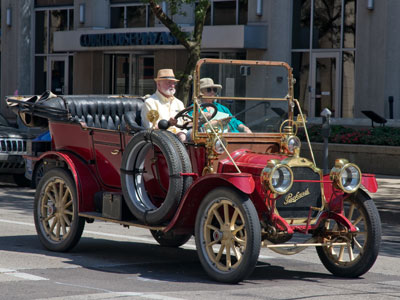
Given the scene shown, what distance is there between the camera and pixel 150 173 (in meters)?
8.80

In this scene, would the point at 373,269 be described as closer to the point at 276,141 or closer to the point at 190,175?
the point at 276,141

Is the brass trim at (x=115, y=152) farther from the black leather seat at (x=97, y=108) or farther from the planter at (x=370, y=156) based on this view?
the planter at (x=370, y=156)

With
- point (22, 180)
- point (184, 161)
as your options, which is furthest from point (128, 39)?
point (184, 161)

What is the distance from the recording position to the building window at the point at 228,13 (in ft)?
100

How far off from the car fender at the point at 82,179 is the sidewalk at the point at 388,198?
624cm

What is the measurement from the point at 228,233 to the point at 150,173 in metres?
1.36

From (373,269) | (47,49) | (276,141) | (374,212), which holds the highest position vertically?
(47,49)

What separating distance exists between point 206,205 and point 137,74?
87.3 feet

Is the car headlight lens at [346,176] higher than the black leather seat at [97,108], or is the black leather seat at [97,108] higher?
the black leather seat at [97,108]

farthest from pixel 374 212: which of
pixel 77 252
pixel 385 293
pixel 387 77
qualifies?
pixel 387 77

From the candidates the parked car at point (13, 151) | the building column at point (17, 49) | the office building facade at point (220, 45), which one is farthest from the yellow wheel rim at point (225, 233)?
the building column at point (17, 49)

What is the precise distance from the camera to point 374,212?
326 inches

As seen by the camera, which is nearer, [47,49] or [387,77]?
[387,77]

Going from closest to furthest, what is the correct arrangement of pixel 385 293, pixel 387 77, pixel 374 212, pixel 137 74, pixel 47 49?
1. pixel 385 293
2. pixel 374 212
3. pixel 387 77
4. pixel 137 74
5. pixel 47 49
